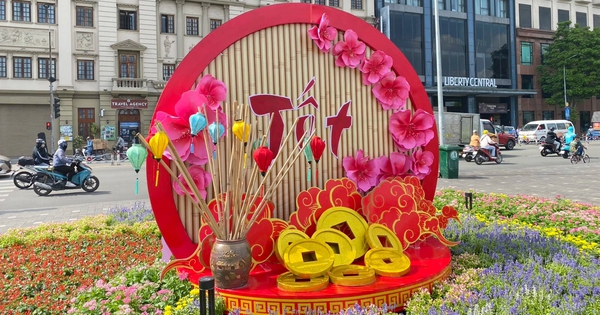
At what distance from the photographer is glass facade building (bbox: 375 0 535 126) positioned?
3422cm

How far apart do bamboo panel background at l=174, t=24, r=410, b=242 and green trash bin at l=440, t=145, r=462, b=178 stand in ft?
29.6

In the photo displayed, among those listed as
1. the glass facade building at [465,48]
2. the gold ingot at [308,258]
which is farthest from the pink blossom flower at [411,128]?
the glass facade building at [465,48]

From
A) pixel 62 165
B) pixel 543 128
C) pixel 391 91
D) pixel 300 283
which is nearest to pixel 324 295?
pixel 300 283

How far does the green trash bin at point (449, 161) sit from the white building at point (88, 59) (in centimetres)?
1807

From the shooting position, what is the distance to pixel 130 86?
26.0m

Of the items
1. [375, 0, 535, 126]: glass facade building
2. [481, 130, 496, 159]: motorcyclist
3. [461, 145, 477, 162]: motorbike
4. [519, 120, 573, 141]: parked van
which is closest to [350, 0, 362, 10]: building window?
[375, 0, 535, 126]: glass facade building

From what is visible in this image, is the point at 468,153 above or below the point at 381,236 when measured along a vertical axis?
above

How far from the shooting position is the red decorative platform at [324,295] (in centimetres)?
309

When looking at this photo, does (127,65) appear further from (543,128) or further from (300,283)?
(300,283)

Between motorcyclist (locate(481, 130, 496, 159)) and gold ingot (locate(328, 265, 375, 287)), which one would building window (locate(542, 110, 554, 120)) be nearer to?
motorcyclist (locate(481, 130, 496, 159))

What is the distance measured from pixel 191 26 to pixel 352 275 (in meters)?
25.9

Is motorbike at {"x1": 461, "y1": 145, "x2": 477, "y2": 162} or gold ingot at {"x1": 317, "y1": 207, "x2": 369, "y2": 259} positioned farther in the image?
motorbike at {"x1": 461, "y1": 145, "x2": 477, "y2": 162}

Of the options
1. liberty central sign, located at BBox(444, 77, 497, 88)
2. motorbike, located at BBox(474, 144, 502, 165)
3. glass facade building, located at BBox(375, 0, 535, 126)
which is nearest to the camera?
motorbike, located at BBox(474, 144, 502, 165)

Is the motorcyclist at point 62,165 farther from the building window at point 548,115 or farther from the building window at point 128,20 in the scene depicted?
the building window at point 548,115
